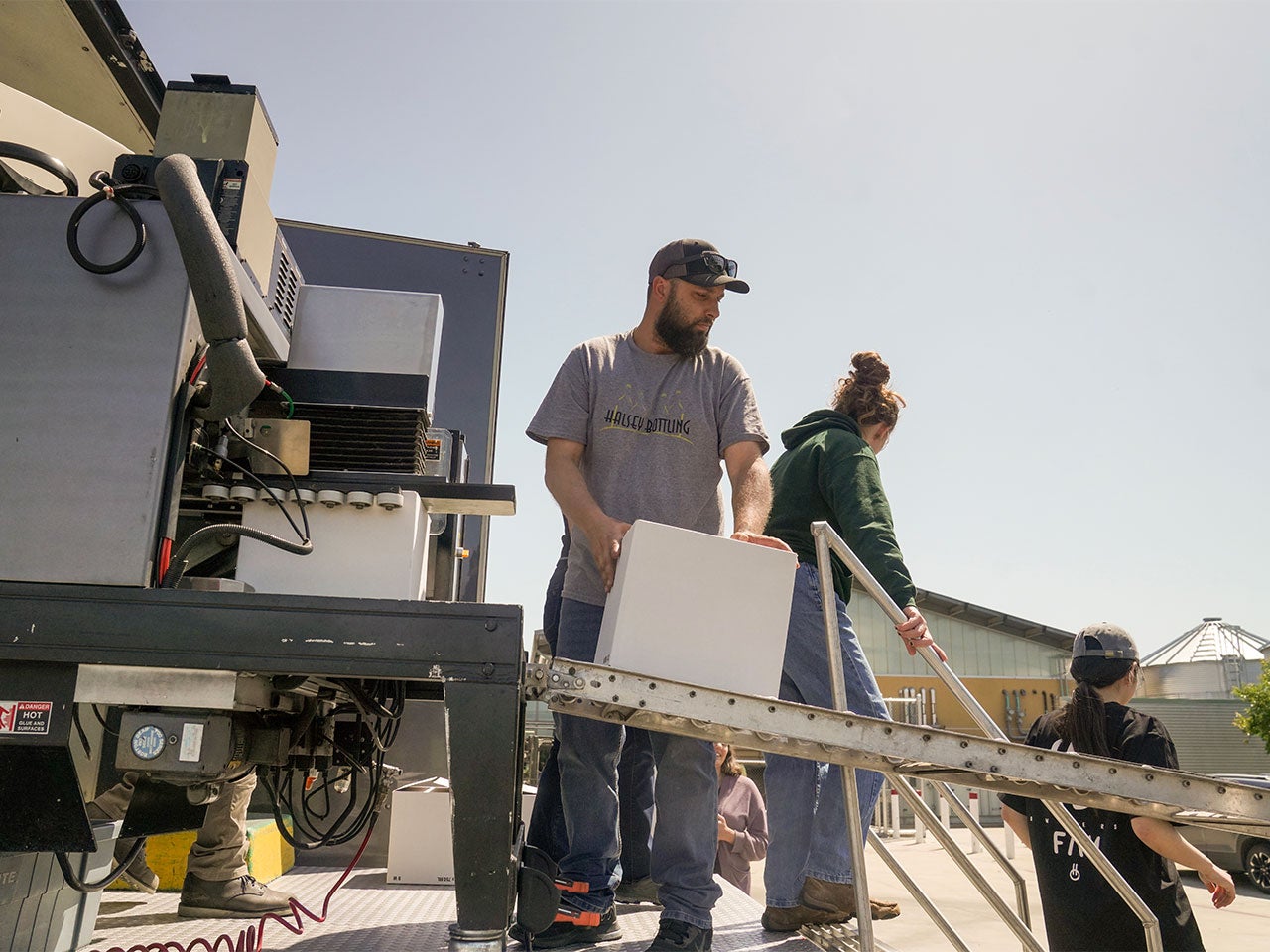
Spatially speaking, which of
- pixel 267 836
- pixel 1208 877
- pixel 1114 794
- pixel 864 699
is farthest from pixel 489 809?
pixel 267 836

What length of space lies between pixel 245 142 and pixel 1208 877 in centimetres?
310

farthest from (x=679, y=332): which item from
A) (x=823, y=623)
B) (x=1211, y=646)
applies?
(x=1211, y=646)

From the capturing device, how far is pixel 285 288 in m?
2.19

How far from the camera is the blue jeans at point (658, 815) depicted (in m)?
2.07

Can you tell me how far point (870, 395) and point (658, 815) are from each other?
6.01 feet

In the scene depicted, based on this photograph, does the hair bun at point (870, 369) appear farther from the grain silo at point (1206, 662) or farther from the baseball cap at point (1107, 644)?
the grain silo at point (1206, 662)

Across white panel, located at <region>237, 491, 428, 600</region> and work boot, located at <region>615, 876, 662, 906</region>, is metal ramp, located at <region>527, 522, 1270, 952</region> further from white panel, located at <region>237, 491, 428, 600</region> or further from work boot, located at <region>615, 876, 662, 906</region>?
work boot, located at <region>615, 876, 662, 906</region>

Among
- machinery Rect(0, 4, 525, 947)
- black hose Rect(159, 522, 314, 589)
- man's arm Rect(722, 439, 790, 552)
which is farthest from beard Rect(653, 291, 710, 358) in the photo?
black hose Rect(159, 522, 314, 589)

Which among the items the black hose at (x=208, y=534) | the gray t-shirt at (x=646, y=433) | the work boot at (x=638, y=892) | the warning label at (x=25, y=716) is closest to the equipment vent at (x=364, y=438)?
the black hose at (x=208, y=534)

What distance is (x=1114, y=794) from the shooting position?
1.79 meters

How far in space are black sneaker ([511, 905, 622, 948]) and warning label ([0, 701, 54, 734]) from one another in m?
1.08

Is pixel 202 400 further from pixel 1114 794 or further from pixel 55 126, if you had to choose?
pixel 1114 794

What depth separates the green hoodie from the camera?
9.22 ft

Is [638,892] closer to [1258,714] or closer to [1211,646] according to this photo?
[1258,714]
